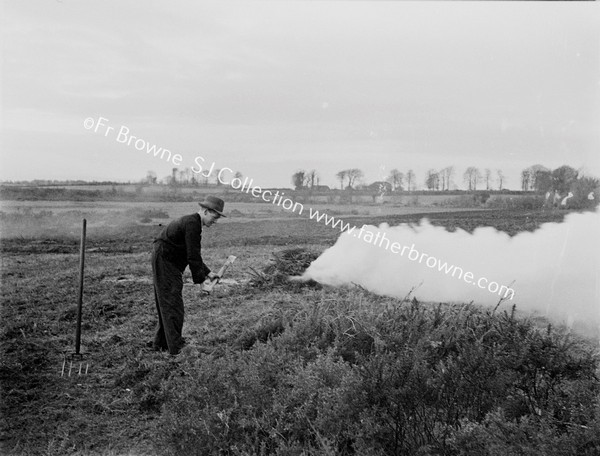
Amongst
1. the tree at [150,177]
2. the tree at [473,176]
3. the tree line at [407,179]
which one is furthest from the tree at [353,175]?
the tree at [150,177]

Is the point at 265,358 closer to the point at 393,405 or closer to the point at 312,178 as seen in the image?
the point at 393,405

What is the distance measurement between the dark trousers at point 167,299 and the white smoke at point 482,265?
1.62 m

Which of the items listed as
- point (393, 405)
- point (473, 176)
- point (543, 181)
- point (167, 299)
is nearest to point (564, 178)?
point (543, 181)

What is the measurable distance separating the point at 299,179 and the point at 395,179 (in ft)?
3.69

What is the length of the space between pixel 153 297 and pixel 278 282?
4.77ft

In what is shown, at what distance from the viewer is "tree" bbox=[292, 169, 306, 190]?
276 inches

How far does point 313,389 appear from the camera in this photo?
4512 mm

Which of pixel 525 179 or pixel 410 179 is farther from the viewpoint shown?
pixel 410 179

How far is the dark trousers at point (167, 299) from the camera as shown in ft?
20.2

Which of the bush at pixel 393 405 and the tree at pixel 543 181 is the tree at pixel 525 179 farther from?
the bush at pixel 393 405

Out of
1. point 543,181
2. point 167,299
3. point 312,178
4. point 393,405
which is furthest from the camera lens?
point 312,178

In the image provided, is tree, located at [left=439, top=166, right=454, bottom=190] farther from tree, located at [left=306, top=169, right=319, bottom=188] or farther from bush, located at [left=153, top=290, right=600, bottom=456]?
bush, located at [left=153, top=290, right=600, bottom=456]

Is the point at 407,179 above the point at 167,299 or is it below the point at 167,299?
above

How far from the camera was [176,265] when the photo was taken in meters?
6.31
